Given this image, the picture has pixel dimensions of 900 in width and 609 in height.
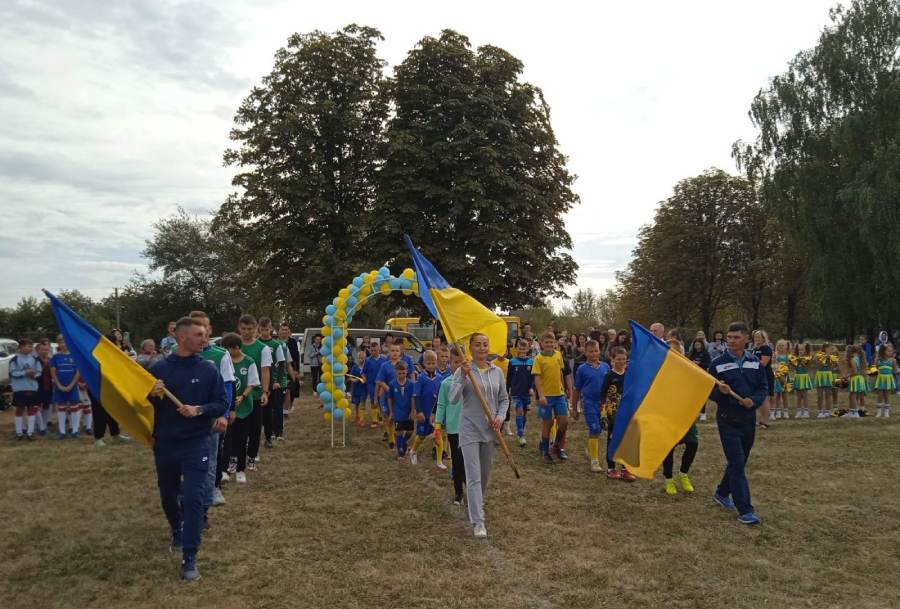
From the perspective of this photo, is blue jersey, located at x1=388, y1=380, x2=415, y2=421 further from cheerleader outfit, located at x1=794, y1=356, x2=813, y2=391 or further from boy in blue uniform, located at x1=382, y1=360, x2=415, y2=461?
cheerleader outfit, located at x1=794, y1=356, x2=813, y2=391

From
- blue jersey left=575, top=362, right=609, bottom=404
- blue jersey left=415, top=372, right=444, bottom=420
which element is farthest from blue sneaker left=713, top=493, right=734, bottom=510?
blue jersey left=415, top=372, right=444, bottom=420

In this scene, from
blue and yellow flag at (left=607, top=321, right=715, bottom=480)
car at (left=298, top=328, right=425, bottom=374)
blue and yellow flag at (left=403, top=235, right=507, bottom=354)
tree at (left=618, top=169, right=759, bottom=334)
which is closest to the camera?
blue and yellow flag at (left=607, top=321, right=715, bottom=480)

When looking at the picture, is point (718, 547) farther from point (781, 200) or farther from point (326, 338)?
point (781, 200)

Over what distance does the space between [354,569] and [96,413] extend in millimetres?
8759

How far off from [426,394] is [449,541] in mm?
3717

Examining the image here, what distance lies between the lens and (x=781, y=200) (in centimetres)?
3083

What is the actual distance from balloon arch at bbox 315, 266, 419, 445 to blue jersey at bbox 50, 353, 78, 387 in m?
4.83

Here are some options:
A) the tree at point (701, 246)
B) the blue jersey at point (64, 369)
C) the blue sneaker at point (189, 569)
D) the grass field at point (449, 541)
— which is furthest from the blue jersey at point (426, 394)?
the tree at point (701, 246)

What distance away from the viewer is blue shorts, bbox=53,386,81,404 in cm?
1330

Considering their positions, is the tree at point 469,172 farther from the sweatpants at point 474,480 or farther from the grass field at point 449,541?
the sweatpants at point 474,480

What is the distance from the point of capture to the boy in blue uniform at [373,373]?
533 inches

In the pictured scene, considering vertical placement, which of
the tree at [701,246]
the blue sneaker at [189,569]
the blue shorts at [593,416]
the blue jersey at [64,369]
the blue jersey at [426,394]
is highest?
the tree at [701,246]

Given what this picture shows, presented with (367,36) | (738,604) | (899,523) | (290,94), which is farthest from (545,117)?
(738,604)

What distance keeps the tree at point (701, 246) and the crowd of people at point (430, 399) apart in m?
30.5
